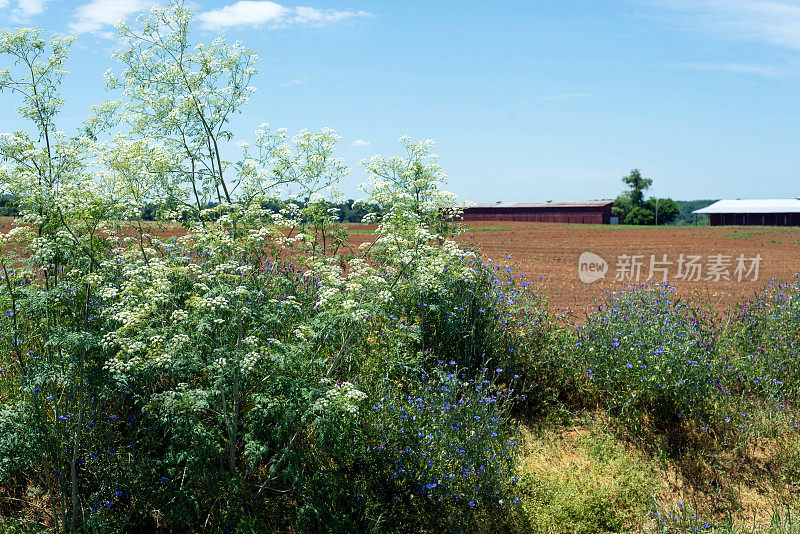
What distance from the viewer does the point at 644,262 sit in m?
23.8

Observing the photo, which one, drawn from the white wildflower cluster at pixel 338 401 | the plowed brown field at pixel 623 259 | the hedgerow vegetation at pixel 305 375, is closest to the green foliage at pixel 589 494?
the hedgerow vegetation at pixel 305 375

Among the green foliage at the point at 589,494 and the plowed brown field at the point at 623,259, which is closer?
the green foliage at the point at 589,494

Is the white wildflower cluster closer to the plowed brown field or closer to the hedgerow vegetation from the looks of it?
the hedgerow vegetation

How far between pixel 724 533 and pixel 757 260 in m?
23.1

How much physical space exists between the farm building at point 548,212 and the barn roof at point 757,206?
11.6 metres

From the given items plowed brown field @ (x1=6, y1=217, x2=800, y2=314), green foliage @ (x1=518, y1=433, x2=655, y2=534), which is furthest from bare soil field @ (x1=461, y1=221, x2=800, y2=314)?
green foliage @ (x1=518, y1=433, x2=655, y2=534)

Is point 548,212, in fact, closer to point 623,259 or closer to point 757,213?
point 757,213

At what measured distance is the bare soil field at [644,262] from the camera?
539 inches

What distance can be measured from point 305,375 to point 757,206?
69.5 m

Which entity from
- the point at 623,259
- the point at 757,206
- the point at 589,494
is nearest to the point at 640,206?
the point at 757,206

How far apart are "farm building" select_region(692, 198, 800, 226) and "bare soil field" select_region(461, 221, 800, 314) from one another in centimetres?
2880

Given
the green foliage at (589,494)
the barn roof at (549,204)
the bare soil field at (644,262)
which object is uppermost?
the barn roof at (549,204)

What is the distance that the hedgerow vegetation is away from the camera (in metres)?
3.72

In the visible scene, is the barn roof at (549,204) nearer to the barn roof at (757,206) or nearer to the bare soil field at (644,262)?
the barn roof at (757,206)
